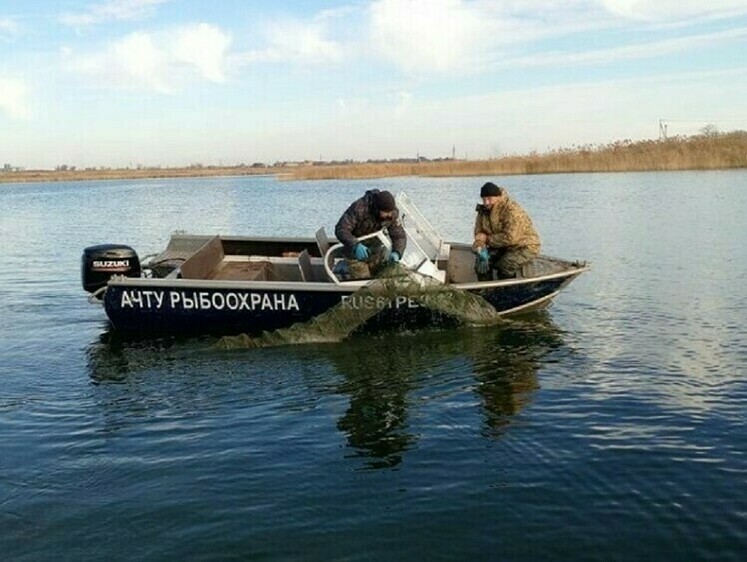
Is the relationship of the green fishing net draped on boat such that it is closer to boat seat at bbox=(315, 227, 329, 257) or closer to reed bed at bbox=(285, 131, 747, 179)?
boat seat at bbox=(315, 227, 329, 257)

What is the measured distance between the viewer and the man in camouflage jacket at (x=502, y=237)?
36.6 feet

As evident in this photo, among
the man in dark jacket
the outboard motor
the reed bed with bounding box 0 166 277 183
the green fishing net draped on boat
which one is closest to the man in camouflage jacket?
the green fishing net draped on boat

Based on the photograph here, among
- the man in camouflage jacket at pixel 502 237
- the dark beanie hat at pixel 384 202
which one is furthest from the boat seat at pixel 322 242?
the man in camouflage jacket at pixel 502 237

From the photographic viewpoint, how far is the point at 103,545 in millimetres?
5090

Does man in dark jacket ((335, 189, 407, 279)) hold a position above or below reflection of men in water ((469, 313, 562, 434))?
above

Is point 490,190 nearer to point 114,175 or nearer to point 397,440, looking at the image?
point 397,440

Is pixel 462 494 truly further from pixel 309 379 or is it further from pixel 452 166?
pixel 452 166

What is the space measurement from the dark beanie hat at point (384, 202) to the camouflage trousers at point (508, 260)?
172 centimetres

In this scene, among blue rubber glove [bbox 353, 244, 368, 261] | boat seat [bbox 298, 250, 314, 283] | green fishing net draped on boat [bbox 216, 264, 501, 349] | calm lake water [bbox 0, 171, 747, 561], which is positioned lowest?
calm lake water [bbox 0, 171, 747, 561]

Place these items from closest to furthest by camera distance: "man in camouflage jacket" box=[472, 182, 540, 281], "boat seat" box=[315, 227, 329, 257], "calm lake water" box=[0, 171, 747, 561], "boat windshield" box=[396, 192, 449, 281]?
1. "calm lake water" box=[0, 171, 747, 561]
2. "man in camouflage jacket" box=[472, 182, 540, 281]
3. "boat seat" box=[315, 227, 329, 257]
4. "boat windshield" box=[396, 192, 449, 281]

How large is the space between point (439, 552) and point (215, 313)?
609 centimetres

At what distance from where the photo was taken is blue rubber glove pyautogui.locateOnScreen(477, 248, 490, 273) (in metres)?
11.2

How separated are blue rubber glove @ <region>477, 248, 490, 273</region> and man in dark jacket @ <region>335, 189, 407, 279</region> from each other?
119 cm

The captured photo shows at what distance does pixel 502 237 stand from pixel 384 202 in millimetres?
1872
